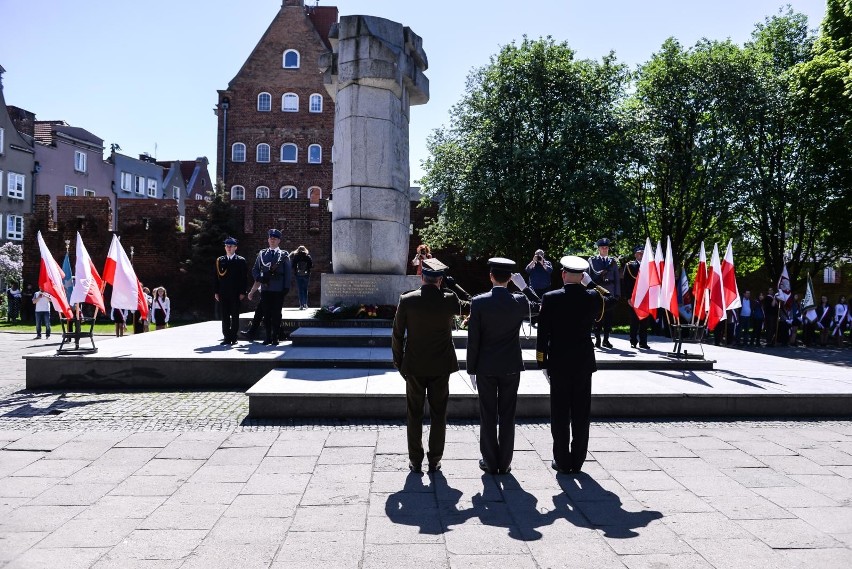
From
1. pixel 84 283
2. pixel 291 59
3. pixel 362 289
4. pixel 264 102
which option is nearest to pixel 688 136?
pixel 362 289

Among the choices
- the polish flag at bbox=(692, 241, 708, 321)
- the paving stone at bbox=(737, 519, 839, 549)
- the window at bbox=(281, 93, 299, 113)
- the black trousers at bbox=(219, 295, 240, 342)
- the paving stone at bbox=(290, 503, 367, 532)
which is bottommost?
the paving stone at bbox=(737, 519, 839, 549)

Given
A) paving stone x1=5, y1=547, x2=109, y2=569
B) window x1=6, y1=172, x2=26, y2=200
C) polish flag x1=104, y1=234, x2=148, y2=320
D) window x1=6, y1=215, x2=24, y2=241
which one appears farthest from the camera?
window x1=6, y1=215, x2=24, y2=241

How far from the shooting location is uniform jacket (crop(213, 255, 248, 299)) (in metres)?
11.8

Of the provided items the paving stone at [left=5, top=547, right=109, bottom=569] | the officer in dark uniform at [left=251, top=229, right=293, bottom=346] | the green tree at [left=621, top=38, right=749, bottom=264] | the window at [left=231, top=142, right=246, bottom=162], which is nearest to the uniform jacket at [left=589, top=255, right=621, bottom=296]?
the officer in dark uniform at [left=251, top=229, right=293, bottom=346]

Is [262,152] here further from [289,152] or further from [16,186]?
[16,186]

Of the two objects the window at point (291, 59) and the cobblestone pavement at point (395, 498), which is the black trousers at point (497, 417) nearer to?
the cobblestone pavement at point (395, 498)

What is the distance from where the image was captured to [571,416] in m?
5.88

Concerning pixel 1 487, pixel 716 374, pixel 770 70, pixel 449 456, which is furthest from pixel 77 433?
pixel 770 70

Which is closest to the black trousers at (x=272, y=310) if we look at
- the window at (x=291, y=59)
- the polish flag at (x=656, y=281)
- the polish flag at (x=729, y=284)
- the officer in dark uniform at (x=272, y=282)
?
the officer in dark uniform at (x=272, y=282)

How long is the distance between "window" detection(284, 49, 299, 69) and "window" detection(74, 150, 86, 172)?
1632 cm

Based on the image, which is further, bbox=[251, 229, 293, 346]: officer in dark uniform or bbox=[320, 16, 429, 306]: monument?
bbox=[320, 16, 429, 306]: monument

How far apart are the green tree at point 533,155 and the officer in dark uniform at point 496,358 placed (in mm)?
18222

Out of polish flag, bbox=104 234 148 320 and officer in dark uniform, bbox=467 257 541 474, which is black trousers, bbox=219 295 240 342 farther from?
officer in dark uniform, bbox=467 257 541 474

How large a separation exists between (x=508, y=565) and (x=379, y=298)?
9.82 metres
